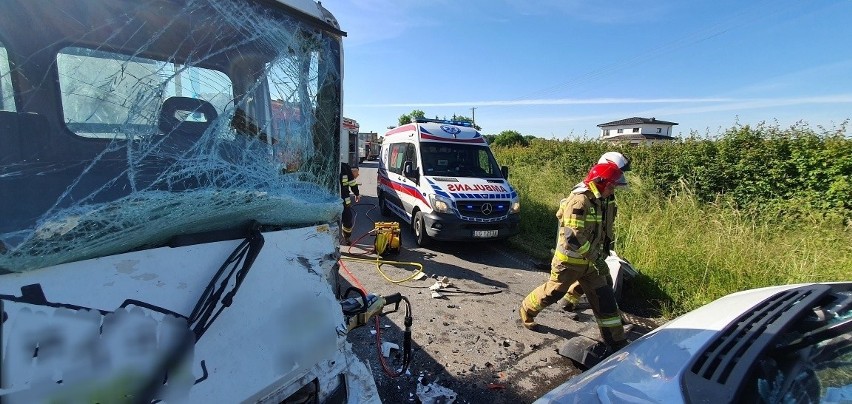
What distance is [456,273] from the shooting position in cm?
586

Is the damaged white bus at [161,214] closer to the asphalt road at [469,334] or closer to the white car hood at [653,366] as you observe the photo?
the white car hood at [653,366]

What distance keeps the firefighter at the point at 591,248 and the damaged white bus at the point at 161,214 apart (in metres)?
2.44

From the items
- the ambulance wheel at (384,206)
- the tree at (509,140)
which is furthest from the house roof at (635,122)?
the ambulance wheel at (384,206)

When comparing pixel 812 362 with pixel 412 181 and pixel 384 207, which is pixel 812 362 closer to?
pixel 412 181

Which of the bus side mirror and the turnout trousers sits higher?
the bus side mirror

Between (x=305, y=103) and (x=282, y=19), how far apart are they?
1.37 ft

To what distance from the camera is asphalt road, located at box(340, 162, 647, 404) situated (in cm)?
314

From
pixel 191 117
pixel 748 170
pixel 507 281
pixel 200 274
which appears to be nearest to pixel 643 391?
pixel 200 274

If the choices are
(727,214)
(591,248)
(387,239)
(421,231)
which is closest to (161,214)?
(591,248)

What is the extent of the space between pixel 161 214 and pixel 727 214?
7777 millimetres

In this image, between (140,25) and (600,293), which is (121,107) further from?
(600,293)

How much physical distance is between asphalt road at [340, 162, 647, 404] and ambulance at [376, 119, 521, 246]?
1.79ft

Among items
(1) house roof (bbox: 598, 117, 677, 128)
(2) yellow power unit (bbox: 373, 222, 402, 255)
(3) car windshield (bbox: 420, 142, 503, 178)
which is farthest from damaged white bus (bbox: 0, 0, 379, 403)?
(1) house roof (bbox: 598, 117, 677, 128)

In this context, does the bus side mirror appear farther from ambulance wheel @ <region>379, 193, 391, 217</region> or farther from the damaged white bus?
the damaged white bus
